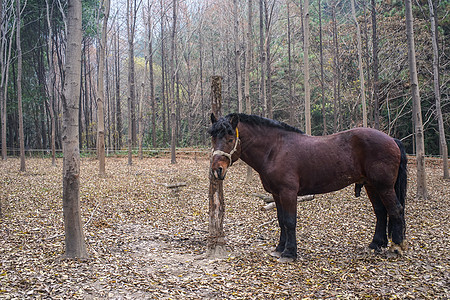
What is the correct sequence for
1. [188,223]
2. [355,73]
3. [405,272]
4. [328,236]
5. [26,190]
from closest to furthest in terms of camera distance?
[405,272]
[328,236]
[188,223]
[26,190]
[355,73]

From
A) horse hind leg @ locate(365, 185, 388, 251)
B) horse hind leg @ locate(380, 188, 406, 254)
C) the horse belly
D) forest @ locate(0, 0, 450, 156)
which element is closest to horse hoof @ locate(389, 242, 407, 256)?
horse hind leg @ locate(380, 188, 406, 254)

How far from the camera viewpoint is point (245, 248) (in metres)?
5.48

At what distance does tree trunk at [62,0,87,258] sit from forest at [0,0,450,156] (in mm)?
8803

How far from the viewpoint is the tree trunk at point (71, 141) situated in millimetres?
4751

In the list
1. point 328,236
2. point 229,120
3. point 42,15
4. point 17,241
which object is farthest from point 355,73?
point 42,15

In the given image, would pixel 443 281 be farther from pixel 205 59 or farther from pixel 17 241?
pixel 205 59

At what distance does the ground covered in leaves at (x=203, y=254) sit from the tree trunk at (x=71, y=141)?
0.33m

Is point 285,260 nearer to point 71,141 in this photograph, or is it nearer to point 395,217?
point 395,217

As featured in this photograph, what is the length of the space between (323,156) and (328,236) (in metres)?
1.99

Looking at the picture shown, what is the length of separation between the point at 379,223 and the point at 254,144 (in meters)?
2.48

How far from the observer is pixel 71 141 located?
4.78m

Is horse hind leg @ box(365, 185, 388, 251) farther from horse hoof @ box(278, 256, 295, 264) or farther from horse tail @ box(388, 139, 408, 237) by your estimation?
horse hoof @ box(278, 256, 295, 264)

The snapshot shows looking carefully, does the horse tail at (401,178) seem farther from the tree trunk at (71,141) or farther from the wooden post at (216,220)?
the tree trunk at (71,141)

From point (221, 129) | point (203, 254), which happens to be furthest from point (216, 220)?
point (221, 129)
